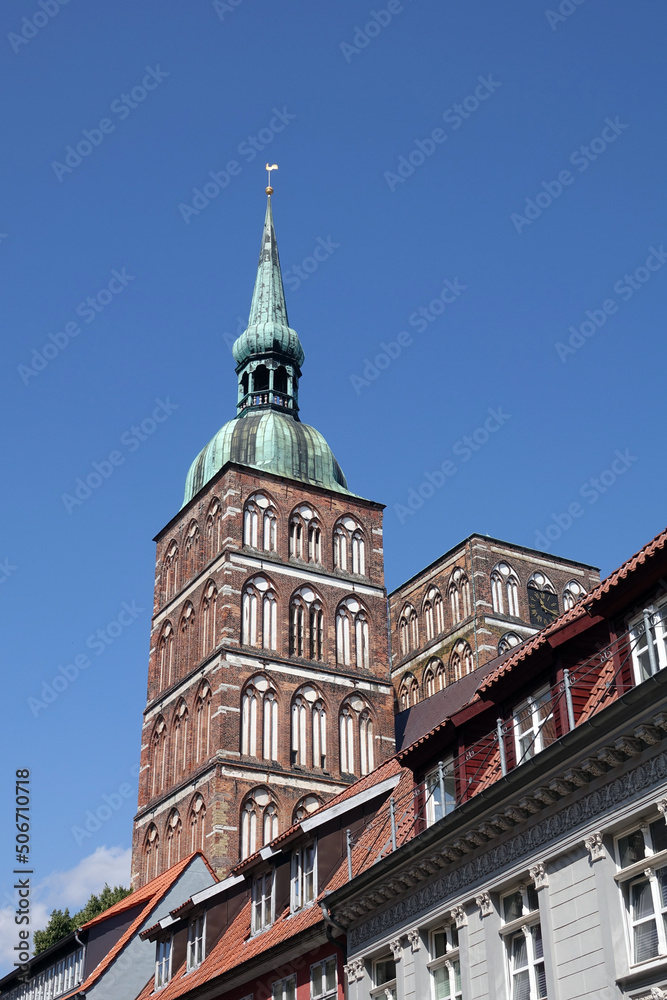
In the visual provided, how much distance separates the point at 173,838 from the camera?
5584 cm

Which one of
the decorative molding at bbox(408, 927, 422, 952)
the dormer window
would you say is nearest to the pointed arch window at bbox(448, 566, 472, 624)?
the dormer window

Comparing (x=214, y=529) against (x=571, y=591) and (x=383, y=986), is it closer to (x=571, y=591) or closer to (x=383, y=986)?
(x=571, y=591)

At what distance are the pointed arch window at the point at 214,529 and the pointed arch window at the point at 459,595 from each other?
54.9 feet

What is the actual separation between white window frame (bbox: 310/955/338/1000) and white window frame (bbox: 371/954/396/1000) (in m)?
1.47

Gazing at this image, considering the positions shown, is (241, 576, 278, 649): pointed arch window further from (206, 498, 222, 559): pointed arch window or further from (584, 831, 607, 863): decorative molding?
(584, 831, 607, 863): decorative molding

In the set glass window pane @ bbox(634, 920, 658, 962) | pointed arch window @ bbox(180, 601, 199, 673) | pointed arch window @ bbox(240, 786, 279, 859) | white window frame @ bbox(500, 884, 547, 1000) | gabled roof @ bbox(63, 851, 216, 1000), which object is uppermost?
pointed arch window @ bbox(180, 601, 199, 673)

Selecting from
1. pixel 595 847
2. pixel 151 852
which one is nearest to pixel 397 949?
pixel 595 847

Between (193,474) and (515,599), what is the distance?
61.7ft

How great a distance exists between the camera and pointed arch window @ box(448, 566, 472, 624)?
71562 millimetres

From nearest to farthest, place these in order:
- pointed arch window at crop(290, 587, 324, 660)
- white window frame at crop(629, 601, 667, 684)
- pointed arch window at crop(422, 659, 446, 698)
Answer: white window frame at crop(629, 601, 667, 684)
pointed arch window at crop(290, 587, 324, 660)
pointed arch window at crop(422, 659, 446, 698)

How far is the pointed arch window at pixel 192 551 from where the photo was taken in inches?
2434

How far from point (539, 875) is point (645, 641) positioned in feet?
11.7

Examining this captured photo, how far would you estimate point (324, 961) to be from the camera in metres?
25.1

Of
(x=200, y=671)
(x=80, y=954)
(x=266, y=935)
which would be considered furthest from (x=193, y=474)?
(x=266, y=935)
